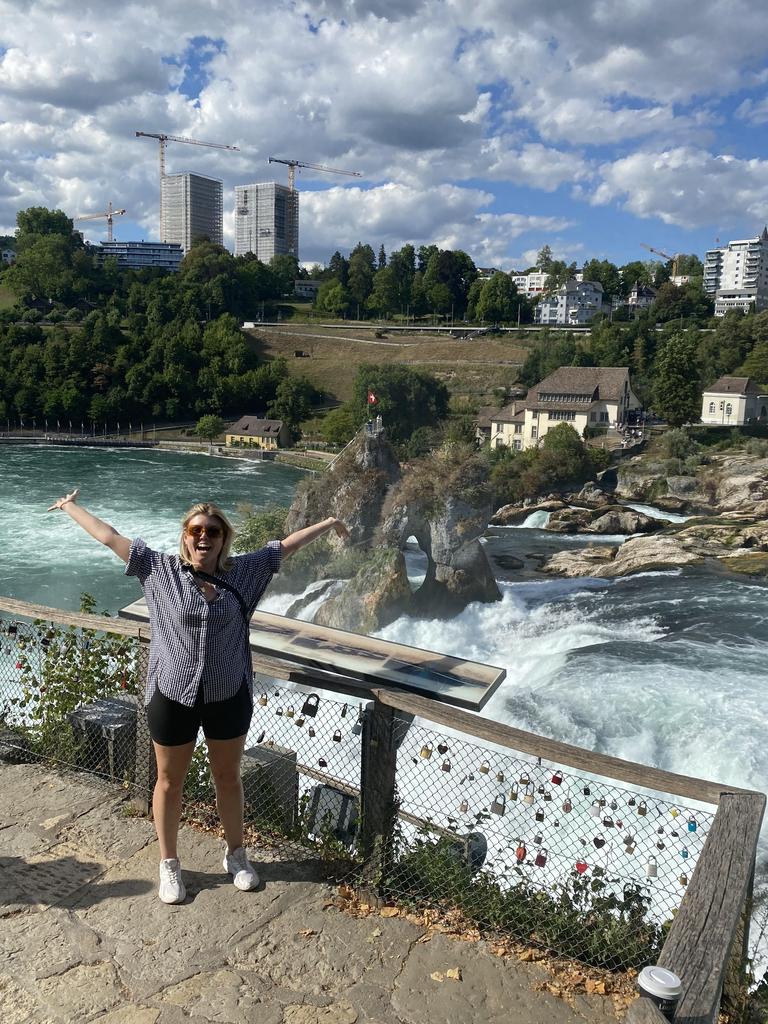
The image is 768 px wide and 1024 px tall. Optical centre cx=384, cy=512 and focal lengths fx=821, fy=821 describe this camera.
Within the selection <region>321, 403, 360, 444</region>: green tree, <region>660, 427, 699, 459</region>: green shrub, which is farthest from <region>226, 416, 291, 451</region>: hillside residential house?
<region>660, 427, 699, 459</region>: green shrub

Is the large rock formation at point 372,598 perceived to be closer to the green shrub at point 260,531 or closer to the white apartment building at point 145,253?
the green shrub at point 260,531

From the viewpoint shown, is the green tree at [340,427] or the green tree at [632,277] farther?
the green tree at [632,277]

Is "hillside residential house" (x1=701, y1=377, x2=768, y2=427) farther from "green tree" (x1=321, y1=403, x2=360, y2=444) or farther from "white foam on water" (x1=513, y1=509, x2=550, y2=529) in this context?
"green tree" (x1=321, y1=403, x2=360, y2=444)

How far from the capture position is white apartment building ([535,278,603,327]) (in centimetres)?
8131

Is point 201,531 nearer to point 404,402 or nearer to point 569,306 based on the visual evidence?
point 404,402

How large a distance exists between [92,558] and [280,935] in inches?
1021

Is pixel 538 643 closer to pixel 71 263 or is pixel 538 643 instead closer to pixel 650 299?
pixel 650 299

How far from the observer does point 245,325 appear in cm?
9375

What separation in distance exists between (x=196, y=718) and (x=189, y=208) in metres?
193

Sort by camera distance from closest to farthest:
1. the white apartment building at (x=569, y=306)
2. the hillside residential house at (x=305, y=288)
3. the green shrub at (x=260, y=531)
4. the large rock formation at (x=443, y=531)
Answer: the large rock formation at (x=443, y=531) → the green shrub at (x=260, y=531) → the white apartment building at (x=569, y=306) → the hillside residential house at (x=305, y=288)

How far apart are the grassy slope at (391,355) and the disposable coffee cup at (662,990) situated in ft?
149

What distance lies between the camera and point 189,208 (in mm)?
178875

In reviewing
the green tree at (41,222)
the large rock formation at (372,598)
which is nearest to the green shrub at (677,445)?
the large rock formation at (372,598)

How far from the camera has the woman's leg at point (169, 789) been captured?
10.4 feet
